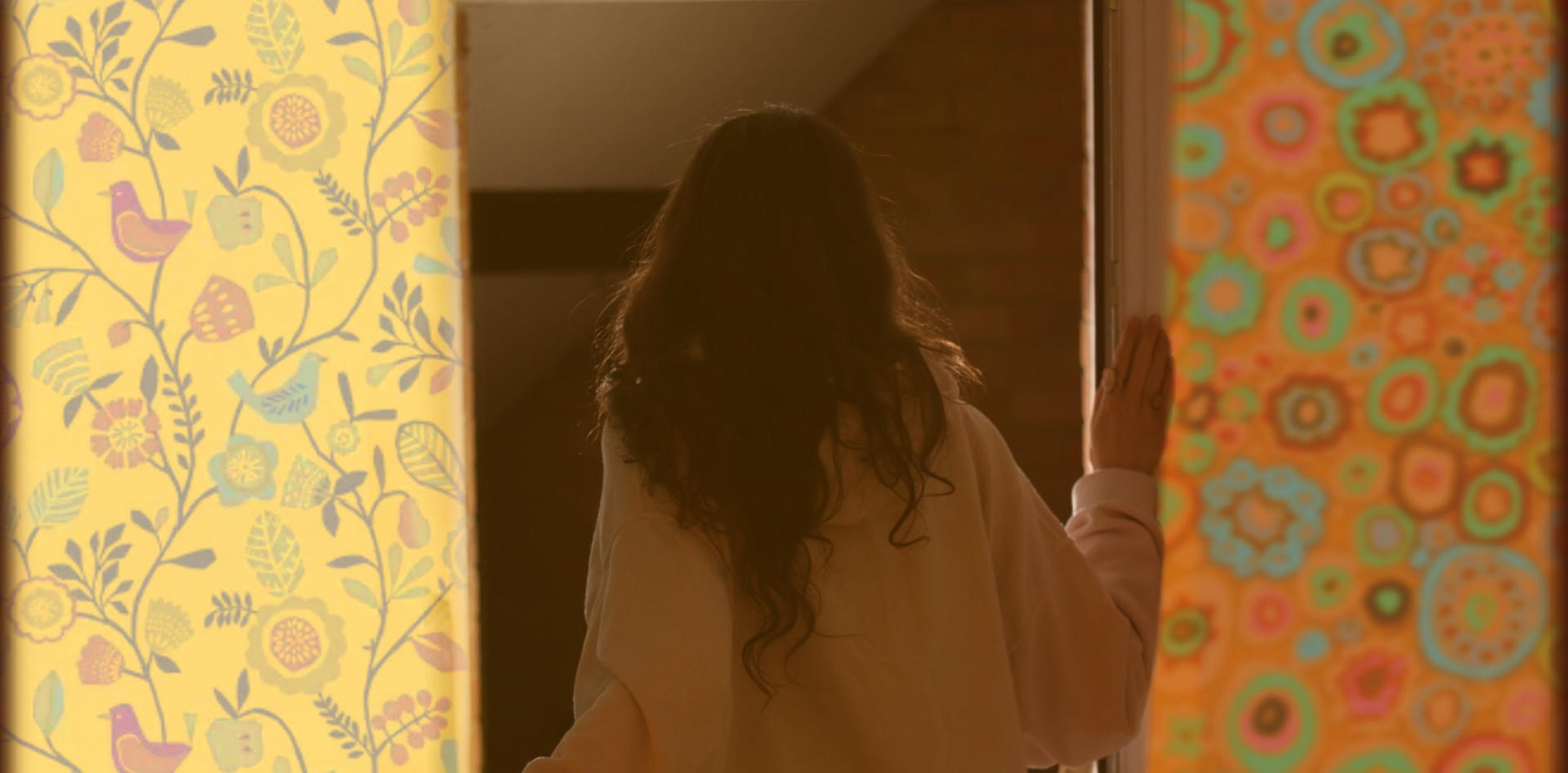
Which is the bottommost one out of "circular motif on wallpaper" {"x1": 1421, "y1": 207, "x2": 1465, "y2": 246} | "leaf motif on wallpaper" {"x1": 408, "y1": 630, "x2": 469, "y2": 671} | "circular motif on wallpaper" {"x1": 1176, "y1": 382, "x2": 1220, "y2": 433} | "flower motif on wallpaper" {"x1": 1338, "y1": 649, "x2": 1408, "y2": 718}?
"flower motif on wallpaper" {"x1": 1338, "y1": 649, "x2": 1408, "y2": 718}

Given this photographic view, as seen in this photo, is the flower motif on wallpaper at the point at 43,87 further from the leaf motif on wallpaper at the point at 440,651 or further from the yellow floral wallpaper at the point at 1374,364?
the yellow floral wallpaper at the point at 1374,364

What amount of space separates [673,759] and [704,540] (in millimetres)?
172

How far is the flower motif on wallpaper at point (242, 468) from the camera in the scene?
1.67 meters

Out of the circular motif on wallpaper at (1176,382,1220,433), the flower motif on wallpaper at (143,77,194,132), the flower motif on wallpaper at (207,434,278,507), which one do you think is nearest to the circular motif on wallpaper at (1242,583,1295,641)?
the circular motif on wallpaper at (1176,382,1220,433)

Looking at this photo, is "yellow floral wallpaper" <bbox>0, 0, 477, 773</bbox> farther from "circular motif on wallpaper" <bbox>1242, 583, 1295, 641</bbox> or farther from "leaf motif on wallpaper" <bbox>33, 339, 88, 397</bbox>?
"circular motif on wallpaper" <bbox>1242, 583, 1295, 641</bbox>

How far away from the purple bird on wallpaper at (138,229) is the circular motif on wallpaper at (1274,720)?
1453mm

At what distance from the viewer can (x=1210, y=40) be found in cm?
158

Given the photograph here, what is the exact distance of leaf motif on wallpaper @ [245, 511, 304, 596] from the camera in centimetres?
168

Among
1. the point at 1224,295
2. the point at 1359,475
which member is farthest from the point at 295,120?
the point at 1359,475

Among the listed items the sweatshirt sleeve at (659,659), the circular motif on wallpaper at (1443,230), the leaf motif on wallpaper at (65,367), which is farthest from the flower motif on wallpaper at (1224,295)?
the leaf motif on wallpaper at (65,367)

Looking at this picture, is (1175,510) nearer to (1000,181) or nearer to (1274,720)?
(1274,720)

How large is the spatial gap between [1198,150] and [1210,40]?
0.44ft

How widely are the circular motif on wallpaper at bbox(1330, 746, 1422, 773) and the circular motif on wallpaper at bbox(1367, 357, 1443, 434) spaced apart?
39 centimetres

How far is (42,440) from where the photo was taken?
65.8 inches
